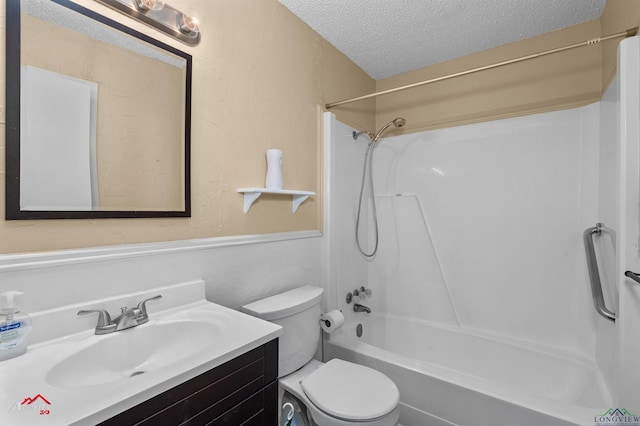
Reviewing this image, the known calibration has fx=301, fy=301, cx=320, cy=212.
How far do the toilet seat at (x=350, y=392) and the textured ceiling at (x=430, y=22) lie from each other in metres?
1.96

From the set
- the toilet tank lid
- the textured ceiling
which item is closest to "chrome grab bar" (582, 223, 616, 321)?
the textured ceiling

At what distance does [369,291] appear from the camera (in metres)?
2.45

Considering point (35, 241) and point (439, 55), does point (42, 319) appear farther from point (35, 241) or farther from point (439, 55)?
point (439, 55)

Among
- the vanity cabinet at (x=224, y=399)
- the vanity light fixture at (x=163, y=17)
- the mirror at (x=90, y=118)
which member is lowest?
the vanity cabinet at (x=224, y=399)

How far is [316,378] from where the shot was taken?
136 centimetres

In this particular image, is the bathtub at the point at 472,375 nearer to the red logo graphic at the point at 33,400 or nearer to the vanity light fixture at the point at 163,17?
the red logo graphic at the point at 33,400

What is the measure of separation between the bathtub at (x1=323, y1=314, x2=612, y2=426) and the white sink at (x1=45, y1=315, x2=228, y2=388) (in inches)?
38.1

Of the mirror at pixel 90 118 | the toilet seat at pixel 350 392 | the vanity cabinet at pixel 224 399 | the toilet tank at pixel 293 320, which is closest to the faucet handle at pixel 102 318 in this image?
the mirror at pixel 90 118

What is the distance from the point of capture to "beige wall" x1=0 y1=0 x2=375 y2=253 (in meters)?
1.06

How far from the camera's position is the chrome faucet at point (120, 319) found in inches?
38.9

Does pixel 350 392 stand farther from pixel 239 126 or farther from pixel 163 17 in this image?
pixel 163 17

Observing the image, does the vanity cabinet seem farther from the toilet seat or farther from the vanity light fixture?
the vanity light fixture

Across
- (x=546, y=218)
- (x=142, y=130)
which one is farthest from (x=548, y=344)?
(x=142, y=130)

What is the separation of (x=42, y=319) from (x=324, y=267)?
1.44 m
